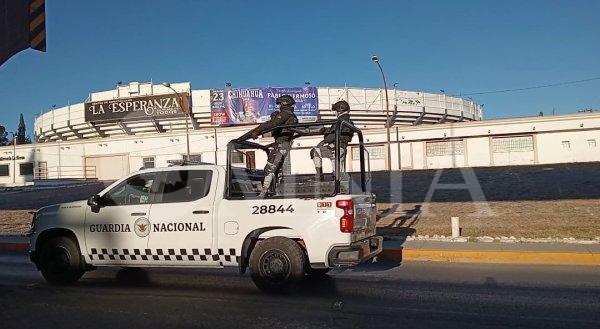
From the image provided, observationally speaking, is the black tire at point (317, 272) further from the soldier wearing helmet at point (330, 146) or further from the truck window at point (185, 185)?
the truck window at point (185, 185)

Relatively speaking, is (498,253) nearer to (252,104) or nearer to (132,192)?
(132,192)

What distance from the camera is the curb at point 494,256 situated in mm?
9289

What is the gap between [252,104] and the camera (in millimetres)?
59938

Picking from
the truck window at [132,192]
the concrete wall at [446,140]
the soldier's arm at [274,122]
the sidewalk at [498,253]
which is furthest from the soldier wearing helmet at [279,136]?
Answer: the concrete wall at [446,140]

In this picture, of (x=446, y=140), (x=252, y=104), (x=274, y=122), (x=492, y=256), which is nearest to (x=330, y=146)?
(x=274, y=122)

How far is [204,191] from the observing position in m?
7.54

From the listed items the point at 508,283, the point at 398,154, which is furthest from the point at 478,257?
the point at 398,154

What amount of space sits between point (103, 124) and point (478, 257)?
6240 centimetres

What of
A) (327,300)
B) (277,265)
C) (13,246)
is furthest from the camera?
(13,246)

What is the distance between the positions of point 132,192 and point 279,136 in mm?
2312

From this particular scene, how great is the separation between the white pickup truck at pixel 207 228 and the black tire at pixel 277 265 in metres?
0.01

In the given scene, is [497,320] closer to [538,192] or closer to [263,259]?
[263,259]

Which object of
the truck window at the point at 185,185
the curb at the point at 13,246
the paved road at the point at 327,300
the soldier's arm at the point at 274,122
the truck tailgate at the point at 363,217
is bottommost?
the paved road at the point at 327,300

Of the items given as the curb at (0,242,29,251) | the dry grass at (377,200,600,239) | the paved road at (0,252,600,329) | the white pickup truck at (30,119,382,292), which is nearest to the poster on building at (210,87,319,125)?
the dry grass at (377,200,600,239)
